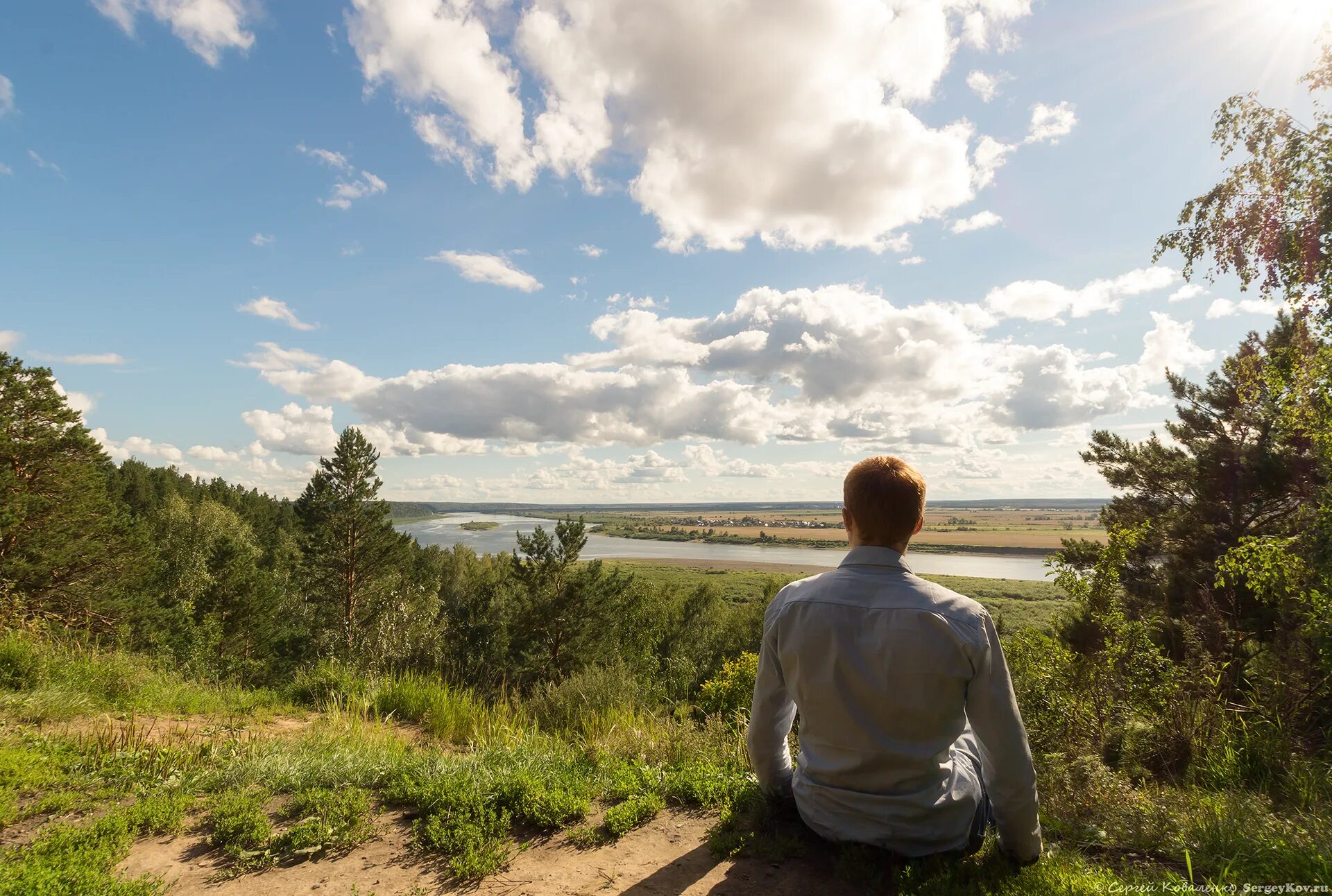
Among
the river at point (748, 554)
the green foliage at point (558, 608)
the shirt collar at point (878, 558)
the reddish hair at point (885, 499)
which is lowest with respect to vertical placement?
the river at point (748, 554)

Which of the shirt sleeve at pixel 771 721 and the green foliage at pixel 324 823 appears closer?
the shirt sleeve at pixel 771 721

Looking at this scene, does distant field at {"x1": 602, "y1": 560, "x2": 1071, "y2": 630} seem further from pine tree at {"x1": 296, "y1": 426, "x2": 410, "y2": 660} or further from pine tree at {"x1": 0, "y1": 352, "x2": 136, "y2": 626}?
pine tree at {"x1": 0, "y1": 352, "x2": 136, "y2": 626}

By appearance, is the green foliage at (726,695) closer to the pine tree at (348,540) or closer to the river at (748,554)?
the pine tree at (348,540)

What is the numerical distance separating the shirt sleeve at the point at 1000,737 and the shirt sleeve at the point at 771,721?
71 centimetres

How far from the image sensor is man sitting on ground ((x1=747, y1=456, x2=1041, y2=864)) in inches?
74.7

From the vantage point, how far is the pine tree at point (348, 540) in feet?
73.6

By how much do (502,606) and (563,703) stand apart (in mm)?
21578

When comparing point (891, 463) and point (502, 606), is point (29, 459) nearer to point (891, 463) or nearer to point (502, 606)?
point (502, 606)

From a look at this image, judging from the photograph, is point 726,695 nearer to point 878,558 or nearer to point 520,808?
point 520,808

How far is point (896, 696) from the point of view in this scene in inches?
75.7

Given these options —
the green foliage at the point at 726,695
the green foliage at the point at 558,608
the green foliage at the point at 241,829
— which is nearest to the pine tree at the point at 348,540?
the green foliage at the point at 558,608

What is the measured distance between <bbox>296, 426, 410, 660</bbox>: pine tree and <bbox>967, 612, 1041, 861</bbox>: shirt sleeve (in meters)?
24.9

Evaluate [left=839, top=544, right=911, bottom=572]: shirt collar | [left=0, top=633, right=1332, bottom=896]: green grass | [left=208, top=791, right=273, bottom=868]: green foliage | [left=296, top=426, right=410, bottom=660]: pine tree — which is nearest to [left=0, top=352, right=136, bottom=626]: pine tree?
[left=296, top=426, right=410, bottom=660]: pine tree

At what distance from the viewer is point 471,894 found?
7.96 feet
